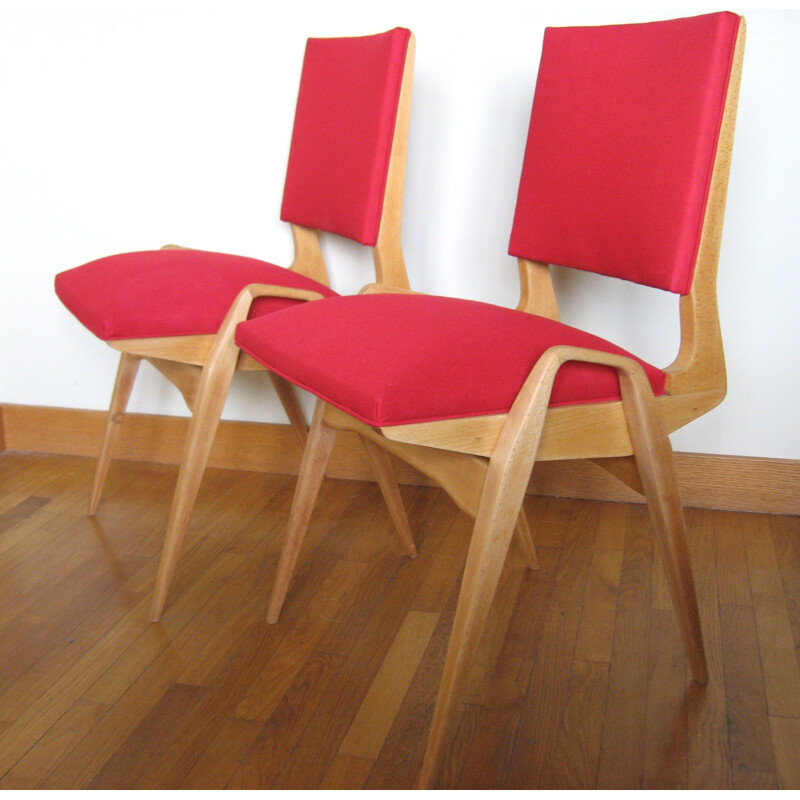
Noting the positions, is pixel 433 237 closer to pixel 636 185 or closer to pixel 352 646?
pixel 636 185

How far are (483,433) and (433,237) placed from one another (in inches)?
37.7

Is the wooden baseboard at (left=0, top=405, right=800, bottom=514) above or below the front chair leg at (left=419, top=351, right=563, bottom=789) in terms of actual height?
below

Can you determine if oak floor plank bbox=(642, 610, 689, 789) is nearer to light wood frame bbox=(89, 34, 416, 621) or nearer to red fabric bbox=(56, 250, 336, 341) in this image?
light wood frame bbox=(89, 34, 416, 621)

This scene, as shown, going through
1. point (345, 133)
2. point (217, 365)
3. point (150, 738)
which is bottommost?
point (150, 738)

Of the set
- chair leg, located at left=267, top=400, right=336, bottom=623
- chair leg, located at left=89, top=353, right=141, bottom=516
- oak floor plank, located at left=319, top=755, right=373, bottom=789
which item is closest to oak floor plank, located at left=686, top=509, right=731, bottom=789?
oak floor plank, located at left=319, top=755, right=373, bottom=789

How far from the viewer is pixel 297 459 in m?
2.10

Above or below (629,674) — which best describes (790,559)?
below

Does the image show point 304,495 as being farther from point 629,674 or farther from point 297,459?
point 297,459

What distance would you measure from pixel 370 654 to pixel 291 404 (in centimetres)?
59

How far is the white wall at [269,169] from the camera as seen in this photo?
1.79 metres

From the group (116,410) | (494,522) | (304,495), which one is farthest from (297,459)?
(494,522)

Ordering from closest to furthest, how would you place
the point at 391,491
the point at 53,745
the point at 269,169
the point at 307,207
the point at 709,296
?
the point at 53,745 → the point at 709,296 → the point at 391,491 → the point at 307,207 → the point at 269,169

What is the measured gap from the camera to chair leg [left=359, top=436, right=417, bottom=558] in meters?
1.58

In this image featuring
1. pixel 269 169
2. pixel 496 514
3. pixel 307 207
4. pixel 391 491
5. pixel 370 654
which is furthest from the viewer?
pixel 269 169
